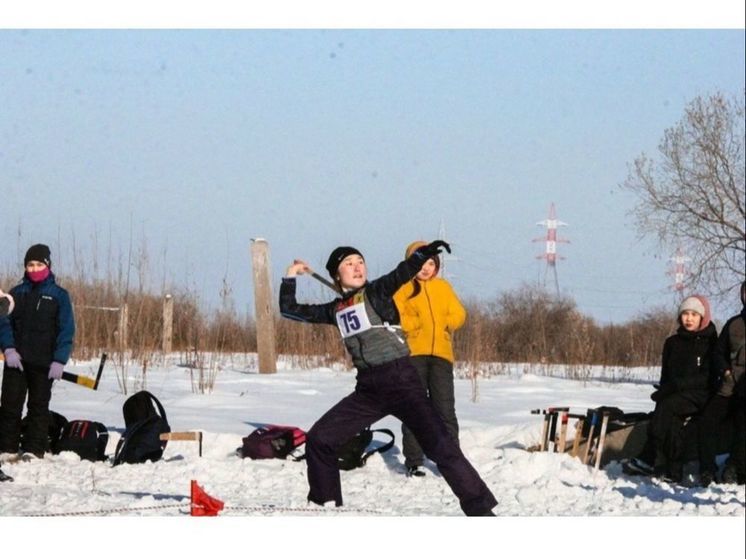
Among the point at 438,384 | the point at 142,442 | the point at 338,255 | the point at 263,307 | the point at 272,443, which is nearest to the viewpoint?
the point at 338,255

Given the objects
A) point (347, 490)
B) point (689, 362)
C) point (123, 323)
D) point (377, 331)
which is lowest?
point (347, 490)

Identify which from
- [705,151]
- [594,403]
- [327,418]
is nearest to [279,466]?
[327,418]

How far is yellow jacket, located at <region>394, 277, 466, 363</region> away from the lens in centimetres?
771

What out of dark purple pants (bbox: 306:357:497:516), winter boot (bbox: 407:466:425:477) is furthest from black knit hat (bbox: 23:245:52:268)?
dark purple pants (bbox: 306:357:497:516)

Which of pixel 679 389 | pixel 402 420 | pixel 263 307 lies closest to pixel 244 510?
pixel 402 420

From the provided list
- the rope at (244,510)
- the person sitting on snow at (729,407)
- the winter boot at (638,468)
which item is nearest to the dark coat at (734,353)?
the person sitting on snow at (729,407)

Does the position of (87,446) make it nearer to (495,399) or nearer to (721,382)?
(721,382)

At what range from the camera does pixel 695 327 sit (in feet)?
25.6

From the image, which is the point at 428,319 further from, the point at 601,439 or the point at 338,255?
the point at 338,255

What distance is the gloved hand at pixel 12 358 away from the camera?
26.2ft

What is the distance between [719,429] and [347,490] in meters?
2.17

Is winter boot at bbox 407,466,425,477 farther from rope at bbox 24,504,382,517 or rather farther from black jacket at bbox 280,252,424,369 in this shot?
black jacket at bbox 280,252,424,369

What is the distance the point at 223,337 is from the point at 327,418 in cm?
850

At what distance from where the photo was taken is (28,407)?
8273 millimetres
